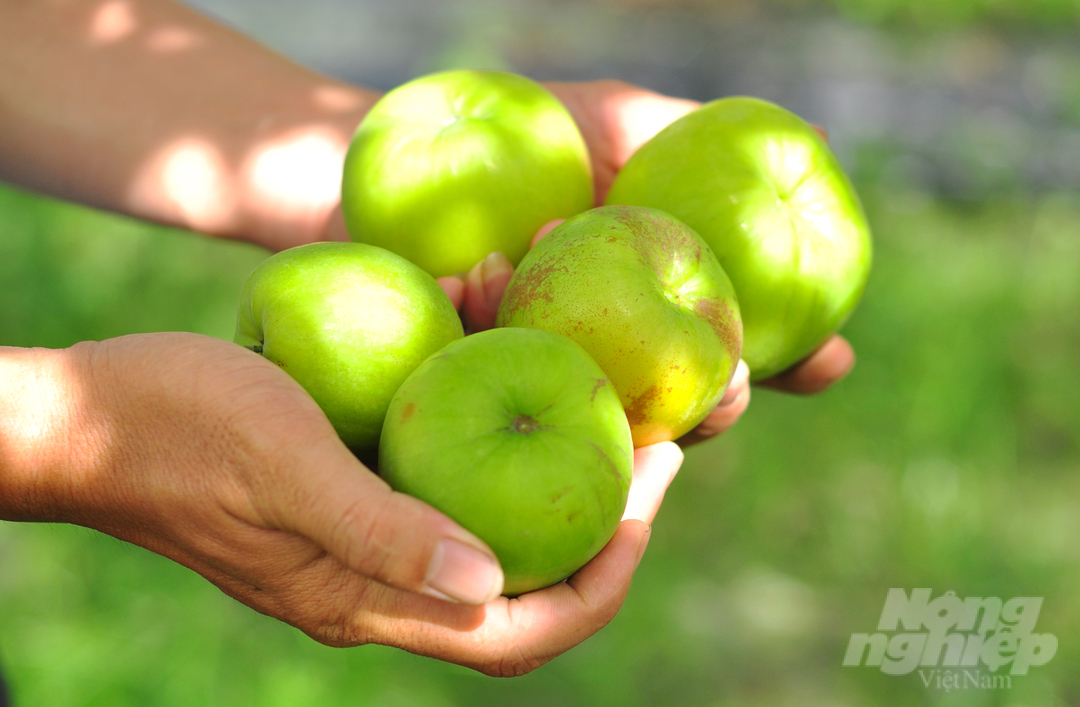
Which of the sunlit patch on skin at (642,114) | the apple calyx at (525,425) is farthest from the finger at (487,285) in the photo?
the sunlit patch on skin at (642,114)

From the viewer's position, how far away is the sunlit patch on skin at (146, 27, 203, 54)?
3047 millimetres

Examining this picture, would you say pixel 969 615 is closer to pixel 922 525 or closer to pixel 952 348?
pixel 922 525

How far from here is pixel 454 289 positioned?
2055 millimetres

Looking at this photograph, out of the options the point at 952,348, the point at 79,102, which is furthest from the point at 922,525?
the point at 79,102

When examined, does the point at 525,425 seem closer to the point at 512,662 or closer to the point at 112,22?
the point at 512,662

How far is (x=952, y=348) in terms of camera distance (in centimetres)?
401

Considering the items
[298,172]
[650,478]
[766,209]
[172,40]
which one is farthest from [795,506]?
[172,40]

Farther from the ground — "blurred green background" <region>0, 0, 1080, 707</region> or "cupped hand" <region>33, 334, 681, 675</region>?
"cupped hand" <region>33, 334, 681, 675</region>

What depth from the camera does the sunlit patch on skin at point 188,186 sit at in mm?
2941

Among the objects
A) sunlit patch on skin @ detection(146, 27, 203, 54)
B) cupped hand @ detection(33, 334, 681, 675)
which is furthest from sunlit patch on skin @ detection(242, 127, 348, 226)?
cupped hand @ detection(33, 334, 681, 675)

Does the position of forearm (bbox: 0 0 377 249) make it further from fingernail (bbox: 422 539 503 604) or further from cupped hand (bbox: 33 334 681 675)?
fingernail (bbox: 422 539 503 604)

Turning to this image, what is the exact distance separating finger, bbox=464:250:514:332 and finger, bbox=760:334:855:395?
3.66 feet

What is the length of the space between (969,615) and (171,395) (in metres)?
3.22

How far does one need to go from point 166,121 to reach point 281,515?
2119mm
